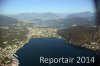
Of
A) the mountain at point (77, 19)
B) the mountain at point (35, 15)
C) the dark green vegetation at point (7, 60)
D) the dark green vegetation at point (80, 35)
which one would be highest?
the mountain at point (35, 15)

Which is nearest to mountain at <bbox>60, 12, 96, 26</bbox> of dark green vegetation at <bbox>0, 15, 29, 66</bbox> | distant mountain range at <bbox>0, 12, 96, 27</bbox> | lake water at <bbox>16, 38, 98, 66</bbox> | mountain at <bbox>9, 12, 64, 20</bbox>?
distant mountain range at <bbox>0, 12, 96, 27</bbox>

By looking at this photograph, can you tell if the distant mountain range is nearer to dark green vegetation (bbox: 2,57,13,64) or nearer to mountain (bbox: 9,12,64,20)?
mountain (bbox: 9,12,64,20)

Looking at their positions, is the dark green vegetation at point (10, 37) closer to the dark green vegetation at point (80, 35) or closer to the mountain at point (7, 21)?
the mountain at point (7, 21)

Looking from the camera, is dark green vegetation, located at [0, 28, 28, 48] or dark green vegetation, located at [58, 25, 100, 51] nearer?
dark green vegetation, located at [0, 28, 28, 48]

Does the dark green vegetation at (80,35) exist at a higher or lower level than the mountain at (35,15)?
lower

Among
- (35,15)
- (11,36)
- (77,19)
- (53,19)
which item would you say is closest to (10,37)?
(11,36)

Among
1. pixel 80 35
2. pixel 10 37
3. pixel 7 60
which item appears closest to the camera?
pixel 7 60

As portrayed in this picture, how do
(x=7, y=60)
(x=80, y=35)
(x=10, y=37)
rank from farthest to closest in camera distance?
(x=80, y=35) → (x=10, y=37) → (x=7, y=60)

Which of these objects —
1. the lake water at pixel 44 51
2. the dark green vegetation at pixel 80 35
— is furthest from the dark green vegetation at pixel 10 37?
the dark green vegetation at pixel 80 35

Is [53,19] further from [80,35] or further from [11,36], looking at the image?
[11,36]

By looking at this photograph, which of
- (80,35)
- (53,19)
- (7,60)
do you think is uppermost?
(53,19)

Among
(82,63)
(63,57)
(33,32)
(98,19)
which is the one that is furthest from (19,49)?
(98,19)
